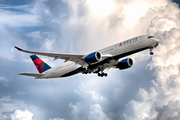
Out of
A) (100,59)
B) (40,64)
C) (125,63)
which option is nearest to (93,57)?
(100,59)

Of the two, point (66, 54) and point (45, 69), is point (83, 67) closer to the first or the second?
point (66, 54)

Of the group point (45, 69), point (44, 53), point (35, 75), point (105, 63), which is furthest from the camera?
point (45, 69)

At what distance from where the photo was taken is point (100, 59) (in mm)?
53562

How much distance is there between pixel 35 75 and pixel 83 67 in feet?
33.8

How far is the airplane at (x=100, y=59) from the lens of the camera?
171 ft

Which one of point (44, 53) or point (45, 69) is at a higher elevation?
point (45, 69)

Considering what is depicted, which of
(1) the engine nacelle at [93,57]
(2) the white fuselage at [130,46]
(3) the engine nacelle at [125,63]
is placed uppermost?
(3) the engine nacelle at [125,63]

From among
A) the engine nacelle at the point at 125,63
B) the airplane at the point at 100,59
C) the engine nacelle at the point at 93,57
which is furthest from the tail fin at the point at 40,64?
the engine nacelle at the point at 125,63

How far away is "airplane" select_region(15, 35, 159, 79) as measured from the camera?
5200cm

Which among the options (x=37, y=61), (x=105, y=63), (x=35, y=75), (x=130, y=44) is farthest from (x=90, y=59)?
(x=37, y=61)

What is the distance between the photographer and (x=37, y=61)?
68125 mm

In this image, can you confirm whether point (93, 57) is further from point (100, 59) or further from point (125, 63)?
point (125, 63)

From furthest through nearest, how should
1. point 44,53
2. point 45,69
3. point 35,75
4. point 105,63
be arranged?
1. point 45,69
2. point 35,75
3. point 105,63
4. point 44,53

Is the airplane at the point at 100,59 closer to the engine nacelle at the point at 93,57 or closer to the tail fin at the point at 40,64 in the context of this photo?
the engine nacelle at the point at 93,57
